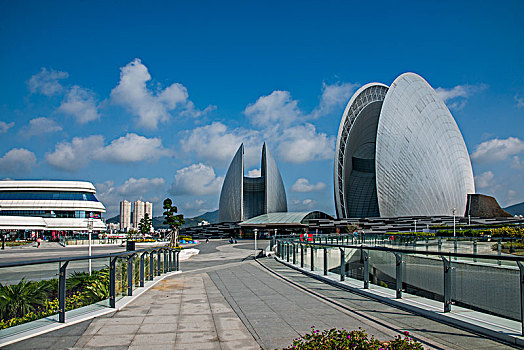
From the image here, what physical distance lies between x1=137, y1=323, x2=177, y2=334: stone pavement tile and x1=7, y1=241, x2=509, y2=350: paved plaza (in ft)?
0.05

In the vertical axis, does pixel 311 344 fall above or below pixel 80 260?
below

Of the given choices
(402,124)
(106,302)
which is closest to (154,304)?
(106,302)

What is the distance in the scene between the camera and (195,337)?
236 inches

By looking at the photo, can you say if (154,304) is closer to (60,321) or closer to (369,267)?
(60,321)

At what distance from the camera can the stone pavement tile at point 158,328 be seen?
20.8 feet

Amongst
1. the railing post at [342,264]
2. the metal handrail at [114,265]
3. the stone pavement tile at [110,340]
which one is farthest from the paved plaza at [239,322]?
the railing post at [342,264]

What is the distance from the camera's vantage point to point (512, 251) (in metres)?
18.4

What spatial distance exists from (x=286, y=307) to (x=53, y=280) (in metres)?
4.23

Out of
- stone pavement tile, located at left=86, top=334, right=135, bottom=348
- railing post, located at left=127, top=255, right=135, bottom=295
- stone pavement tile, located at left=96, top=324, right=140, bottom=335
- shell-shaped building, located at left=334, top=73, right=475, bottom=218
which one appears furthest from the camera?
shell-shaped building, located at left=334, top=73, right=475, bottom=218

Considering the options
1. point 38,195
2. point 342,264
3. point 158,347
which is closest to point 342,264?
point 342,264

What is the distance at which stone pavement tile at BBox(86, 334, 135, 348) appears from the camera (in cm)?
556

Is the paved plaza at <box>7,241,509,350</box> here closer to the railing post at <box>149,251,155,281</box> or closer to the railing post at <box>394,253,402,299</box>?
the railing post at <box>394,253,402,299</box>

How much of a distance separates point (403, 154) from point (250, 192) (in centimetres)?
4298

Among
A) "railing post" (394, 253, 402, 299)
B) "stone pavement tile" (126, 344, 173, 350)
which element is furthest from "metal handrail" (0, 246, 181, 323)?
"railing post" (394, 253, 402, 299)
